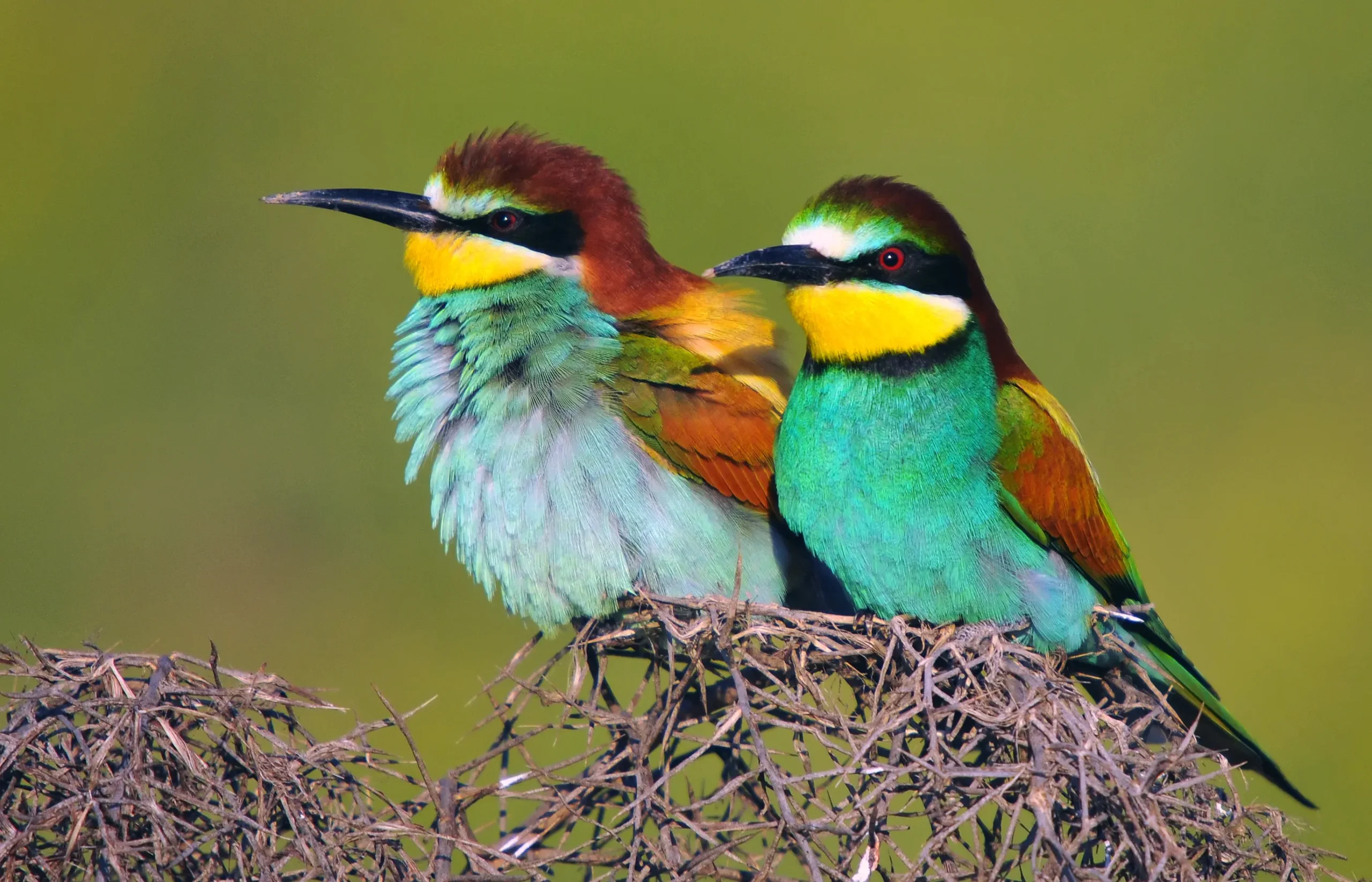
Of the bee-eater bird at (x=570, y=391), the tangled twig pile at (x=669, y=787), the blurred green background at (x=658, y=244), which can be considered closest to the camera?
the tangled twig pile at (x=669, y=787)

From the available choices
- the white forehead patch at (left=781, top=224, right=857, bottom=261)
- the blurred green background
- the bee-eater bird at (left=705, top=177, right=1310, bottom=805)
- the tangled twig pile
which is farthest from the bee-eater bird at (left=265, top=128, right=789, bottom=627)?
the blurred green background

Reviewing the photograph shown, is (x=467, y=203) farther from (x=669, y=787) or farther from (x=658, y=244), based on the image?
(x=658, y=244)

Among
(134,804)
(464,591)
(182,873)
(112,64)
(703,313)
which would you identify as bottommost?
(464,591)

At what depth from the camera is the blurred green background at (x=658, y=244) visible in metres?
4.03

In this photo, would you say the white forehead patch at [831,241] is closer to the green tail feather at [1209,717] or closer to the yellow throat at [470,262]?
the yellow throat at [470,262]

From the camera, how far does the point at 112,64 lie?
5254mm

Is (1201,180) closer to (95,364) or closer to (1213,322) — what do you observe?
(1213,322)

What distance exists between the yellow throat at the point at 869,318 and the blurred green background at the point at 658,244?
1.94 m

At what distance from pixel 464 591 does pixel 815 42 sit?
268cm

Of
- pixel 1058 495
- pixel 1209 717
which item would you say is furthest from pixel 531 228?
pixel 1209 717

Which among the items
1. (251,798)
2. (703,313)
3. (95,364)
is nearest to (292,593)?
(95,364)

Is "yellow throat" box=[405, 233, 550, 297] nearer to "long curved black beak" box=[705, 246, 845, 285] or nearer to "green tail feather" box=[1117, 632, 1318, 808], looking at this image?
"long curved black beak" box=[705, 246, 845, 285]

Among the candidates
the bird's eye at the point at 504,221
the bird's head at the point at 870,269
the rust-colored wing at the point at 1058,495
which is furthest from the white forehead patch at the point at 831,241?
the bird's eye at the point at 504,221

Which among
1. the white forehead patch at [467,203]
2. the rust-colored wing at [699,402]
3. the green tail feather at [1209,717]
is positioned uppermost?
the white forehead patch at [467,203]
